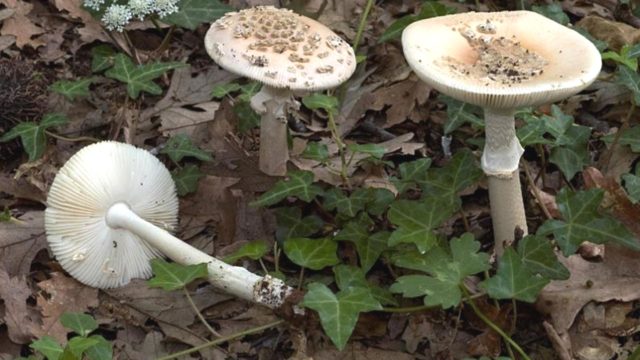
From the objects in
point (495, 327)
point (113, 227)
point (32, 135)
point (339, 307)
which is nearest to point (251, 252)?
point (339, 307)

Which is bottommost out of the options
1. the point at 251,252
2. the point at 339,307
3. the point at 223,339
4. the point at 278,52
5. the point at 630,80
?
the point at 223,339

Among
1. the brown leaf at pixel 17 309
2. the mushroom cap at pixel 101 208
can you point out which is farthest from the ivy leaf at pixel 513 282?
the brown leaf at pixel 17 309

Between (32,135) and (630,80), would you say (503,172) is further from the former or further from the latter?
(32,135)

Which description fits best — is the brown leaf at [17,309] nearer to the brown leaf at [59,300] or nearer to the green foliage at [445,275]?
the brown leaf at [59,300]

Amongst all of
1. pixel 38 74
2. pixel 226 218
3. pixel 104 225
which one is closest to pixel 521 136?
pixel 226 218

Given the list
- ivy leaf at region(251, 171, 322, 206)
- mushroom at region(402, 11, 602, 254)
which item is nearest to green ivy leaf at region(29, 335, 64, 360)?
ivy leaf at region(251, 171, 322, 206)

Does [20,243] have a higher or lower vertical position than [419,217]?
lower
